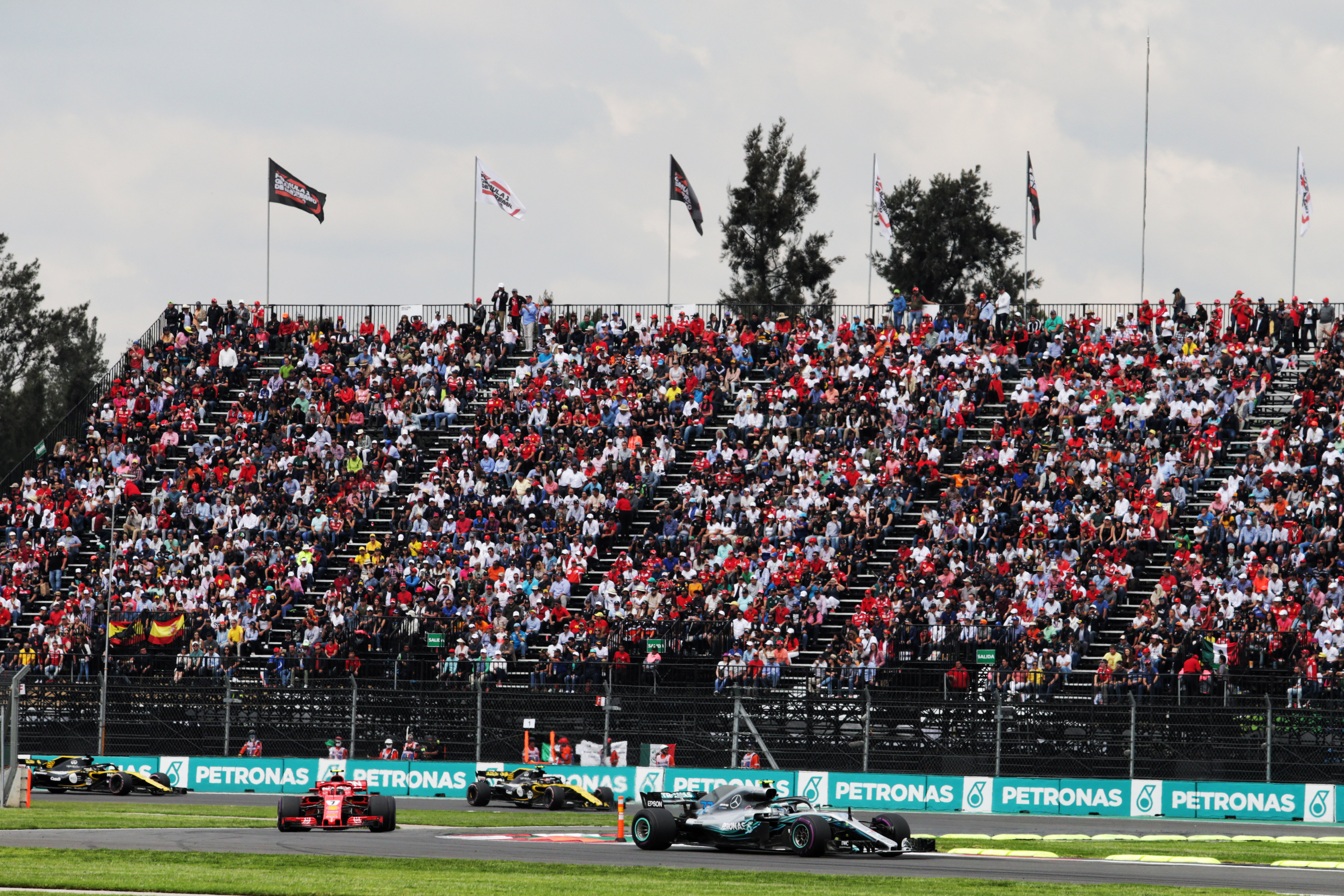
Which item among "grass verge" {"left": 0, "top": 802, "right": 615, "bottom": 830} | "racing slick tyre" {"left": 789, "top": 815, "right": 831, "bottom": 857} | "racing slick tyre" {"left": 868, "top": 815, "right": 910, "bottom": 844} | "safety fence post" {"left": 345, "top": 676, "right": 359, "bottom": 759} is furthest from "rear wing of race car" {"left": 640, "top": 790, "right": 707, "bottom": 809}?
"safety fence post" {"left": 345, "top": 676, "right": 359, "bottom": 759}

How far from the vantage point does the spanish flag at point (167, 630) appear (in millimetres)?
42531

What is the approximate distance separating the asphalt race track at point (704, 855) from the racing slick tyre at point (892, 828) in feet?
0.98

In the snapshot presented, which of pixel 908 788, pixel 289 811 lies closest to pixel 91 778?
pixel 289 811

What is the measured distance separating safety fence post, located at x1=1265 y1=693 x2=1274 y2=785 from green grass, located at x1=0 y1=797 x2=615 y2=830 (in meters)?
11.5

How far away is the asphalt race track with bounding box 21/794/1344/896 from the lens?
21.8 m

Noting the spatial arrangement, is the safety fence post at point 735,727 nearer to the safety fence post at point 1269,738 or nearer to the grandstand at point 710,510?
the grandstand at point 710,510

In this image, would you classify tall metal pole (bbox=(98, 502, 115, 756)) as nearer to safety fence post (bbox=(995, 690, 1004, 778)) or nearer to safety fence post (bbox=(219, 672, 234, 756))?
safety fence post (bbox=(219, 672, 234, 756))

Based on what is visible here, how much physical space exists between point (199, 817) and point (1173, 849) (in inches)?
598

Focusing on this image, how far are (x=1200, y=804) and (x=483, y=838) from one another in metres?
13.7

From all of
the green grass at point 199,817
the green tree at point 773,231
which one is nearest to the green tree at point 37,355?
the green tree at point 773,231

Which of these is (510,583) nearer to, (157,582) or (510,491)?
(510,491)

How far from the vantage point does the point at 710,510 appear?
43062 millimetres

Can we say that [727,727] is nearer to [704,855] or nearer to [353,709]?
[353,709]

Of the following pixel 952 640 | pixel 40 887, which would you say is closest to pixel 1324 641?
pixel 952 640
